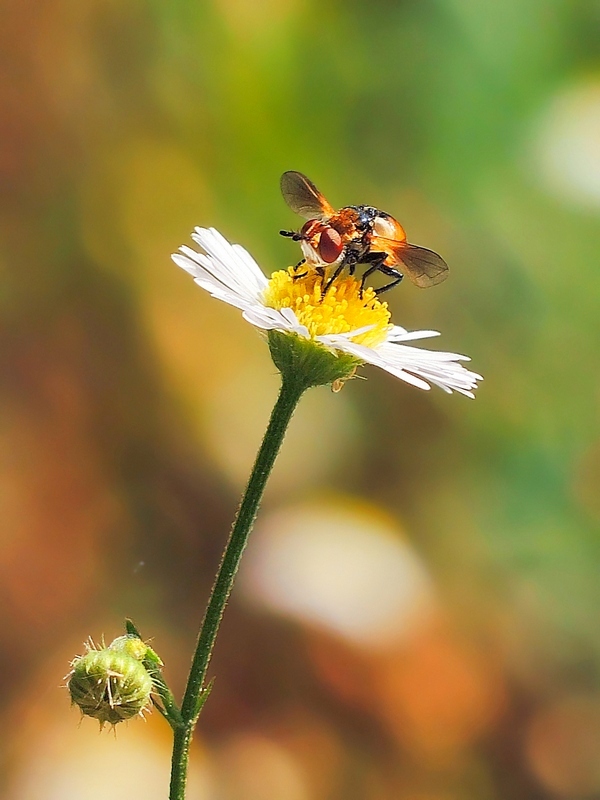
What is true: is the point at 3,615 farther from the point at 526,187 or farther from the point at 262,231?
the point at 526,187

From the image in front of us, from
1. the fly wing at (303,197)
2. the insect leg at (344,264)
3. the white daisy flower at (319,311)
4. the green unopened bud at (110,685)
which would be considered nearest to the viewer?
the green unopened bud at (110,685)

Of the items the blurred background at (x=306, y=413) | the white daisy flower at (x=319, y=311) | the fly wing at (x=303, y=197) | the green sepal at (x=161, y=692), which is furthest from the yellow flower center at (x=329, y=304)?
the blurred background at (x=306, y=413)

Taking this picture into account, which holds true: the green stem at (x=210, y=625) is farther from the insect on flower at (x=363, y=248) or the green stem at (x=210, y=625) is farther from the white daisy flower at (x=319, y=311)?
the insect on flower at (x=363, y=248)

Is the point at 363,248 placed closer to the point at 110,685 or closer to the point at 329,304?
the point at 329,304

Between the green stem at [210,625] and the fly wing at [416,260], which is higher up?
the fly wing at [416,260]

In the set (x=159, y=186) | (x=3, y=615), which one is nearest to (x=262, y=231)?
(x=159, y=186)

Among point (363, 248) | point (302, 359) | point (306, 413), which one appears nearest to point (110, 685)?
point (302, 359)
